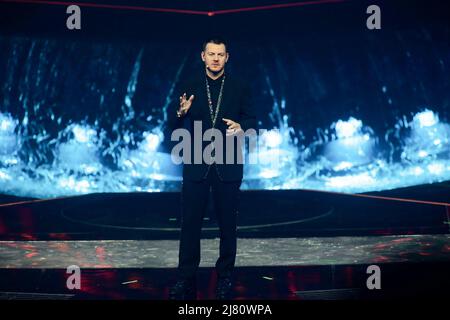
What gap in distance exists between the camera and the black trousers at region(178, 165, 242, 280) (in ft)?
10.9

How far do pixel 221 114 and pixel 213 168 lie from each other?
12.0 inches

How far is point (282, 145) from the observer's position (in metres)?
9.81

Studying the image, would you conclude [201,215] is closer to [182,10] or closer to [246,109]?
[246,109]

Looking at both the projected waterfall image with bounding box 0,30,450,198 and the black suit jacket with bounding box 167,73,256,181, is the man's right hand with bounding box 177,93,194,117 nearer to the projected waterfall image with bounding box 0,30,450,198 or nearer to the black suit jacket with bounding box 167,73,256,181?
the black suit jacket with bounding box 167,73,256,181

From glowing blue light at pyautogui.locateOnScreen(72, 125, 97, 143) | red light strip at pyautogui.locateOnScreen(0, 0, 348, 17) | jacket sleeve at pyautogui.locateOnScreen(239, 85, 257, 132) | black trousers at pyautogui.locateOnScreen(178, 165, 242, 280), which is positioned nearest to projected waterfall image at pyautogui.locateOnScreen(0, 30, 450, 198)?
glowing blue light at pyautogui.locateOnScreen(72, 125, 97, 143)

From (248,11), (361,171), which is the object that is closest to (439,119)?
(361,171)

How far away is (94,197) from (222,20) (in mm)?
2860

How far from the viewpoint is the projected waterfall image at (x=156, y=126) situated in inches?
372

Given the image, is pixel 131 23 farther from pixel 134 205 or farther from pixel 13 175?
pixel 13 175

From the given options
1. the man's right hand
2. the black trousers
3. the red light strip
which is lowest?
the black trousers

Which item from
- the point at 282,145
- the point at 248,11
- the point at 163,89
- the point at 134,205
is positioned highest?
the point at 248,11

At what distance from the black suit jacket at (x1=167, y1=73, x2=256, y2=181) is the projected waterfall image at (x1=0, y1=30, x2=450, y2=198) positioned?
6.25m

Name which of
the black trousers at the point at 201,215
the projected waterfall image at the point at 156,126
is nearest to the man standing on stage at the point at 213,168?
the black trousers at the point at 201,215

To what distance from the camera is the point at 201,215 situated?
3.38 metres
